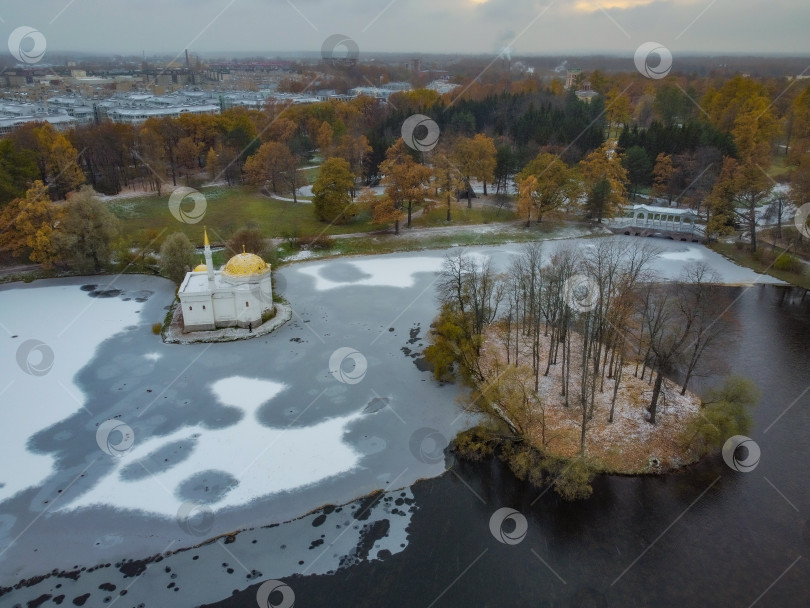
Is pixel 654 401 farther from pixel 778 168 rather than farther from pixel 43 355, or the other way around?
pixel 778 168

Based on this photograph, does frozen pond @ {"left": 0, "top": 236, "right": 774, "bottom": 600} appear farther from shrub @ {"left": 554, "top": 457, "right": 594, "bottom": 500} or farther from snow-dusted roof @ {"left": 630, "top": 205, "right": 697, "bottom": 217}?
snow-dusted roof @ {"left": 630, "top": 205, "right": 697, "bottom": 217}

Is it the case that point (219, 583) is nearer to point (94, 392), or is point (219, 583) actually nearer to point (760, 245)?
point (94, 392)

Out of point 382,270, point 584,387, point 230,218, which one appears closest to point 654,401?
point 584,387

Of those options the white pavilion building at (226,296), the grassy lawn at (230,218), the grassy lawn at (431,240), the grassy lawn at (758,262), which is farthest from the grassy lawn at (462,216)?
the white pavilion building at (226,296)

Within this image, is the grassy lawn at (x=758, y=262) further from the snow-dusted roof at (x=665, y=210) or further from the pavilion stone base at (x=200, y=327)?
the pavilion stone base at (x=200, y=327)

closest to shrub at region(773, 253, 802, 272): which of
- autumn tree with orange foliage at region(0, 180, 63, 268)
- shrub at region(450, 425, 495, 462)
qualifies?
shrub at region(450, 425, 495, 462)
